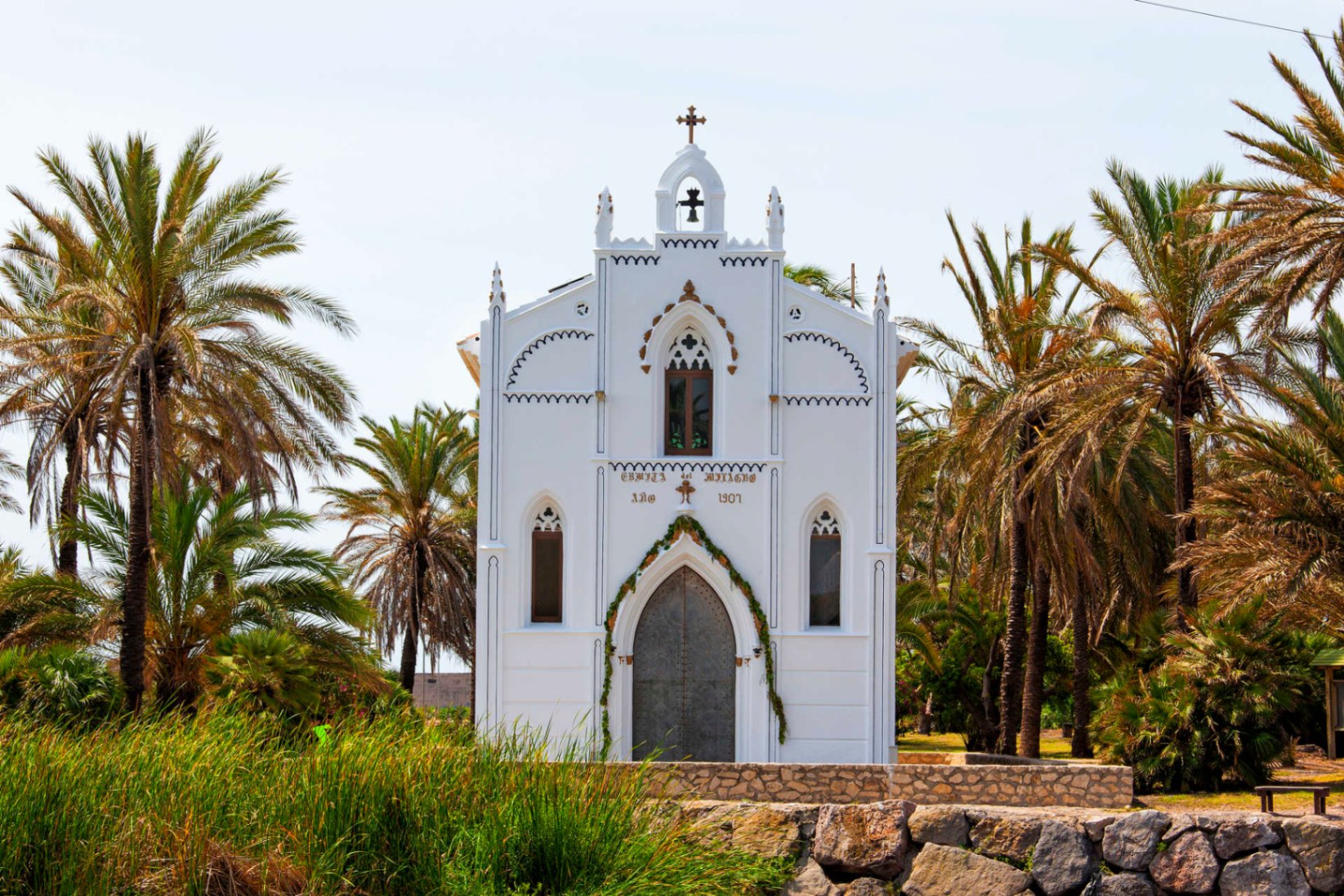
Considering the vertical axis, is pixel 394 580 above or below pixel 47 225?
below

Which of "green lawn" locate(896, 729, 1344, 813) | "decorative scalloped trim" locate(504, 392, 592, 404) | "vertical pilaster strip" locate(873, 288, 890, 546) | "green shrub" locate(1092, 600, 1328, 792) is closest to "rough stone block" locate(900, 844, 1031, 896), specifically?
"green lawn" locate(896, 729, 1344, 813)

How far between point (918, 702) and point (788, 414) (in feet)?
62.7

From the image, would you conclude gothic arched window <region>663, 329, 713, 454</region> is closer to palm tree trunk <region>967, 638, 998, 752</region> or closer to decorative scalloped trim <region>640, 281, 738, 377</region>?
decorative scalloped trim <region>640, 281, 738, 377</region>

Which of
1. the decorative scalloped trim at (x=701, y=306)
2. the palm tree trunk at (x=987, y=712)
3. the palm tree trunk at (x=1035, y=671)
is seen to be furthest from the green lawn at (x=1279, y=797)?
the decorative scalloped trim at (x=701, y=306)

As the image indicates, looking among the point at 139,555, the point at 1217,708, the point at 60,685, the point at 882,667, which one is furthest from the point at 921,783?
the point at 139,555

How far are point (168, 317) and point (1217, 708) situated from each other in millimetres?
15882

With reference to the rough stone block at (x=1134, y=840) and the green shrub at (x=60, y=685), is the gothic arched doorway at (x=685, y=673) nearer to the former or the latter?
the green shrub at (x=60, y=685)

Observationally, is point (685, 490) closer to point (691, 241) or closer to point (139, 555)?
point (691, 241)

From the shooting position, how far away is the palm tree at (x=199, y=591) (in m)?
25.7

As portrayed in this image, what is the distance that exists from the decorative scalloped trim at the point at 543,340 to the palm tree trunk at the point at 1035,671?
34.5ft

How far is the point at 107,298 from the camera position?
24297 millimetres

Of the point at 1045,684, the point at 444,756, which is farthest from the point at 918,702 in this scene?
the point at 444,756

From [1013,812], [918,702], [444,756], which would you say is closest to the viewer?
[444,756]

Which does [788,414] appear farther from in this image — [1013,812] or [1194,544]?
[1013,812]
